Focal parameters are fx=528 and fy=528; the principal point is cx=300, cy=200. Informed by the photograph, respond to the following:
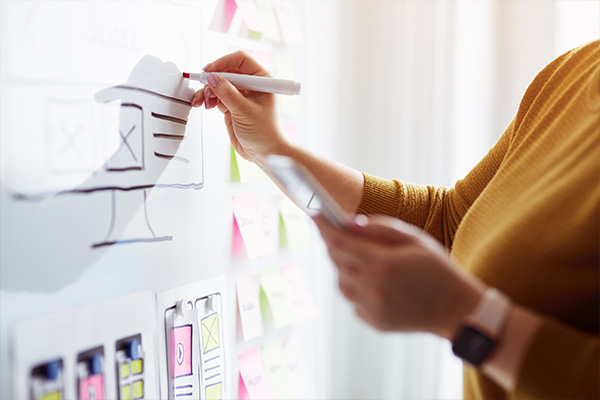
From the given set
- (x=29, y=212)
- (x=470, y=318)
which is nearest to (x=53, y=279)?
(x=29, y=212)

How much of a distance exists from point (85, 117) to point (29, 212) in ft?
0.38

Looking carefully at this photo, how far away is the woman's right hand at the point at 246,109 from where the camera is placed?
70cm

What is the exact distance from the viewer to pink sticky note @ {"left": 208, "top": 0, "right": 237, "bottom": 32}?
75 cm

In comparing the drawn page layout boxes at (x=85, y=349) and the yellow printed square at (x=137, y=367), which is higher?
Result: the drawn page layout boxes at (x=85, y=349)

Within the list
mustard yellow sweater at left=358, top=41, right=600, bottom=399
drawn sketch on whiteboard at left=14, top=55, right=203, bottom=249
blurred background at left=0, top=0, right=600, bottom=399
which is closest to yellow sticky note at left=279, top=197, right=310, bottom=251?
blurred background at left=0, top=0, right=600, bottom=399

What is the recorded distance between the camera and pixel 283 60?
2.98 feet

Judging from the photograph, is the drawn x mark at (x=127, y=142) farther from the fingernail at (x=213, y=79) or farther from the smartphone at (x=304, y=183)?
the smartphone at (x=304, y=183)

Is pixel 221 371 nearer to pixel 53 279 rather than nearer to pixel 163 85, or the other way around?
pixel 53 279

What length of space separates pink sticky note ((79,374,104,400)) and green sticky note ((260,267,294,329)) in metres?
0.33

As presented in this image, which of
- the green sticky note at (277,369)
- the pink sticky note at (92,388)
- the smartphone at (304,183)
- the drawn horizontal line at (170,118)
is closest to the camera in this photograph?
the smartphone at (304,183)

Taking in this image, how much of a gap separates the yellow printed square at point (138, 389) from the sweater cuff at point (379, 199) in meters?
0.38

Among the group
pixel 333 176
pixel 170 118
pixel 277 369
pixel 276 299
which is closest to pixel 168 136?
pixel 170 118

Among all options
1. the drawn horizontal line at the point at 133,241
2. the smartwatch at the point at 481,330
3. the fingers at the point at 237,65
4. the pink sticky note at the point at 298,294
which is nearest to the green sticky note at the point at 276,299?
the pink sticky note at the point at 298,294

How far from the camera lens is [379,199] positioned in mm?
791
